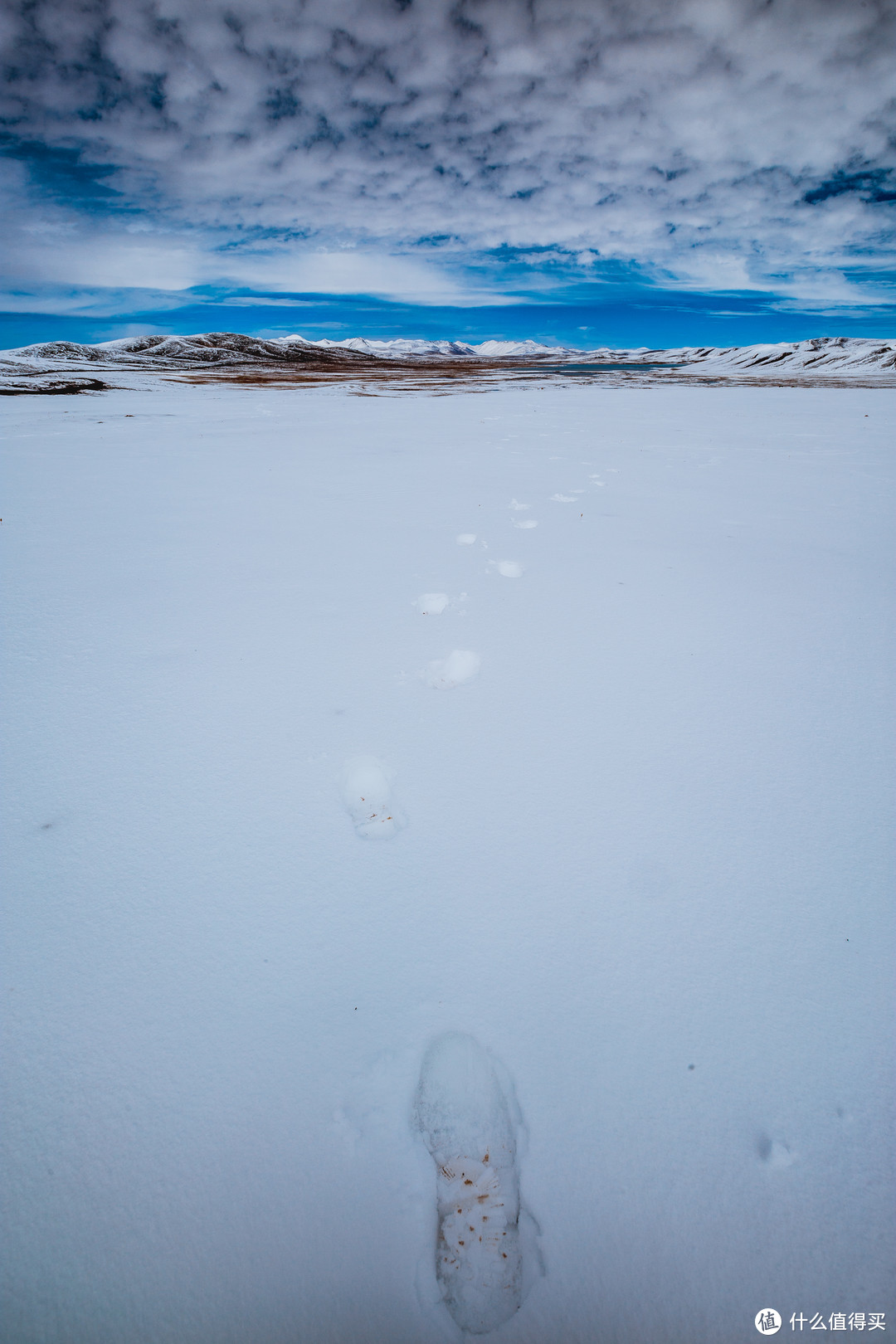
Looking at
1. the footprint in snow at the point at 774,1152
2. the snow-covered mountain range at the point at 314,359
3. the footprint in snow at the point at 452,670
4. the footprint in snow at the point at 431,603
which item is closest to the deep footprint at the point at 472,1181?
the footprint in snow at the point at 774,1152

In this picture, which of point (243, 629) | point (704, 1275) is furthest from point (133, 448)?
point (704, 1275)

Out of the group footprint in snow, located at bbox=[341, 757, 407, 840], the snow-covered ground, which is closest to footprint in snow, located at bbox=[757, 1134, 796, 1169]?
the snow-covered ground

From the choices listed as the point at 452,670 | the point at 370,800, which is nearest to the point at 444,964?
the point at 370,800

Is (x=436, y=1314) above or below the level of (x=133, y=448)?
below

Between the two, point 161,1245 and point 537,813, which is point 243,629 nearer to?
point 537,813

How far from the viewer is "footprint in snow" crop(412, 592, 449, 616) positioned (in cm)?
309

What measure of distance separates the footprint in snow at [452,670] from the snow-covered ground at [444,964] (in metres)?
0.02

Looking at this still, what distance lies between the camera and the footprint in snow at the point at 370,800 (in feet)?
5.90

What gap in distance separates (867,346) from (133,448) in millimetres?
114830

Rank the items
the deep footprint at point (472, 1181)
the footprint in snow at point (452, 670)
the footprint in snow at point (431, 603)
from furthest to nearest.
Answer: the footprint in snow at point (431, 603) < the footprint in snow at point (452, 670) < the deep footprint at point (472, 1181)

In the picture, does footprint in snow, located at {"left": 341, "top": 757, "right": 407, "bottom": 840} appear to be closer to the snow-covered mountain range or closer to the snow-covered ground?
the snow-covered ground

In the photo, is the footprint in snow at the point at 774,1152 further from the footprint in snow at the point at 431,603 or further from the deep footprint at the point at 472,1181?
the footprint in snow at the point at 431,603

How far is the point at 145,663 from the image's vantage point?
261 centimetres

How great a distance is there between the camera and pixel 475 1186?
1139 mm
